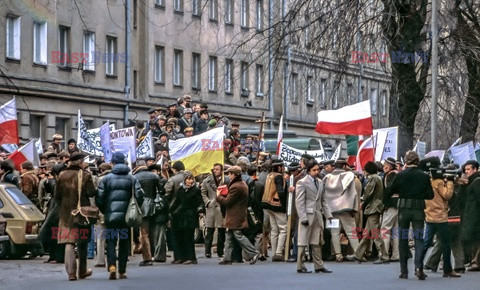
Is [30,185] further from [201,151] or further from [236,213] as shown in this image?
[236,213]

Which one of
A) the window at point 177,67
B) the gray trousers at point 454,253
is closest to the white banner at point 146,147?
the gray trousers at point 454,253

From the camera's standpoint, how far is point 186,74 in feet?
215

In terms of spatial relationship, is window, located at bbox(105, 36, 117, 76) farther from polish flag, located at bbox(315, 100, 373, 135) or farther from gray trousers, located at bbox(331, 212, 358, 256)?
gray trousers, located at bbox(331, 212, 358, 256)

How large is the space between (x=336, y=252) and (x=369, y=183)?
4.59 feet

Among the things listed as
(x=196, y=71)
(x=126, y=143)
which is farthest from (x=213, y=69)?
(x=126, y=143)

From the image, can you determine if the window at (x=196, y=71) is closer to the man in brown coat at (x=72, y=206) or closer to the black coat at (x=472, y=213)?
the black coat at (x=472, y=213)

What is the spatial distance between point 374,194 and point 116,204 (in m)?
7.00

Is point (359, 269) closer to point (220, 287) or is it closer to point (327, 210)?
point (327, 210)

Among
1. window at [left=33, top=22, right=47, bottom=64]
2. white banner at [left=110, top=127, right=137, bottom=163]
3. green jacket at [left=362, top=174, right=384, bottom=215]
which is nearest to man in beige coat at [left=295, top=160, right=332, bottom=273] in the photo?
green jacket at [left=362, top=174, right=384, bottom=215]

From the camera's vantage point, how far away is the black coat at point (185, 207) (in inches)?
1163

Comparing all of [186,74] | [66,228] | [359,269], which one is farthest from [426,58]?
[186,74]

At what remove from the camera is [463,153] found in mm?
34938

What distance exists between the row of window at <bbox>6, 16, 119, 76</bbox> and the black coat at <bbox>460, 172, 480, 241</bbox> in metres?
25.6

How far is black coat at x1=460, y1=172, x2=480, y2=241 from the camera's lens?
85.1ft
